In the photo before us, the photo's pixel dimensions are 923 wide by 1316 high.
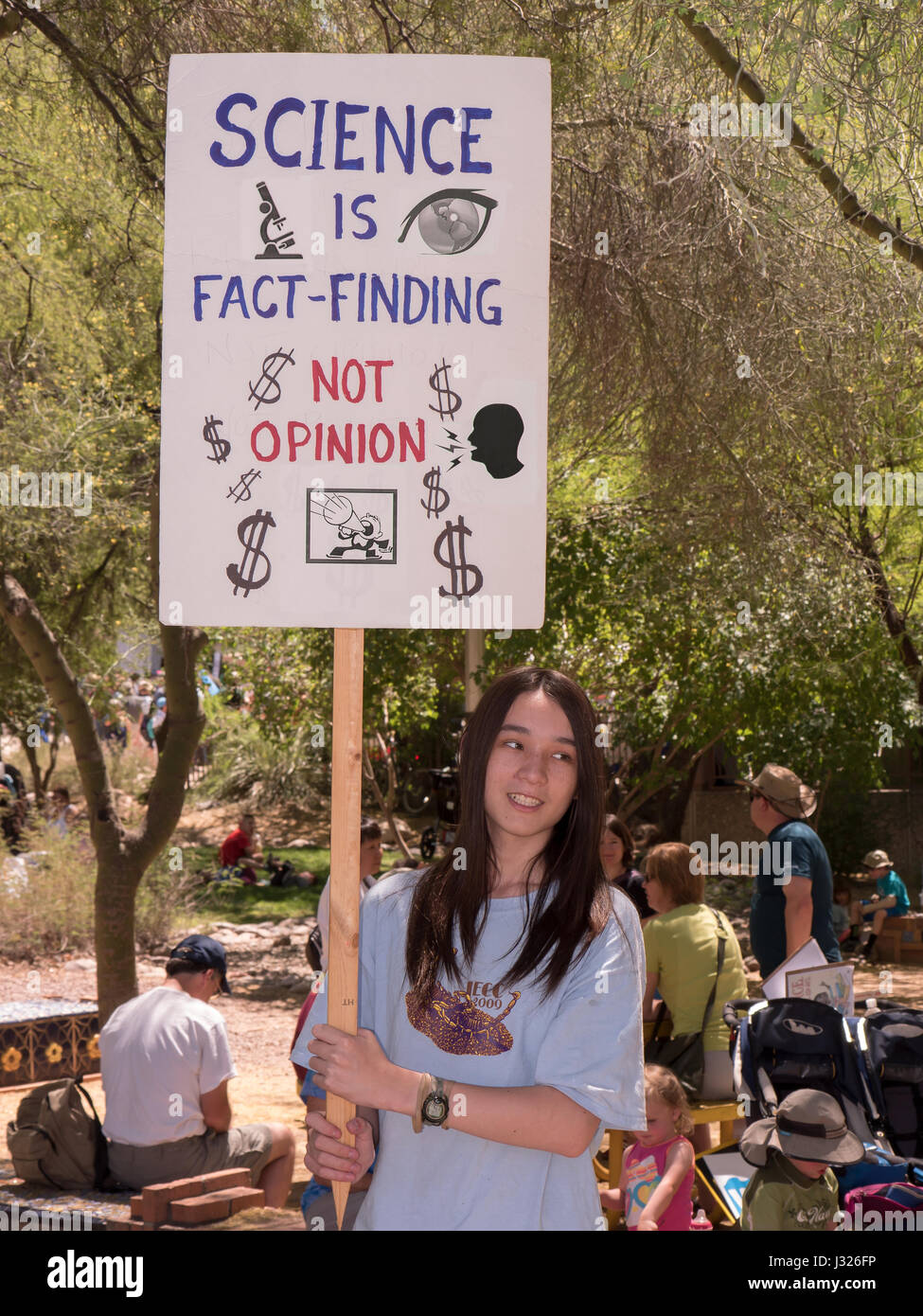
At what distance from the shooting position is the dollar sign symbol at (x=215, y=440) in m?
2.50

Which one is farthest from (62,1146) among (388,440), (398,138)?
(398,138)

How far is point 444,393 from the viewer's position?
2.52 meters

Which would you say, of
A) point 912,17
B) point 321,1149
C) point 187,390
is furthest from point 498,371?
point 912,17

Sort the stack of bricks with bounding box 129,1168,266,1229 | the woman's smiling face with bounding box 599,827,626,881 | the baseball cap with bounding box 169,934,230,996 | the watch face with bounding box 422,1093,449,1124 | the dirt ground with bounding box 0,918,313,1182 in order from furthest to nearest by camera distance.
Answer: the dirt ground with bounding box 0,918,313,1182
the woman's smiling face with bounding box 599,827,626,881
the baseball cap with bounding box 169,934,230,996
the stack of bricks with bounding box 129,1168,266,1229
the watch face with bounding box 422,1093,449,1124

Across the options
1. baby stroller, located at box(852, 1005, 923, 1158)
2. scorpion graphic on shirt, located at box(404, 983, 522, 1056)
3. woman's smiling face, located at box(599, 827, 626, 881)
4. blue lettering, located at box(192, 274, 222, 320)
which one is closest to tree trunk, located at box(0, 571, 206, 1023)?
woman's smiling face, located at box(599, 827, 626, 881)

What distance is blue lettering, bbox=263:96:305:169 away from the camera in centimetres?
258

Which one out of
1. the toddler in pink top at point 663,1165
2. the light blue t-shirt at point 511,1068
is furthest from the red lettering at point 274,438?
the toddler in pink top at point 663,1165

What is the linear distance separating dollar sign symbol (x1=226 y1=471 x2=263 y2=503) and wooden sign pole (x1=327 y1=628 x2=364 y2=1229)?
1.00 ft

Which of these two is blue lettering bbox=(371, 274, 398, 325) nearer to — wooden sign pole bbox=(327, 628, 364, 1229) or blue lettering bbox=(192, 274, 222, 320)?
blue lettering bbox=(192, 274, 222, 320)

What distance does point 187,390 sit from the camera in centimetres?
250

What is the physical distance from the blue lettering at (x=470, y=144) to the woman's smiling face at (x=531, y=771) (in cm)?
105

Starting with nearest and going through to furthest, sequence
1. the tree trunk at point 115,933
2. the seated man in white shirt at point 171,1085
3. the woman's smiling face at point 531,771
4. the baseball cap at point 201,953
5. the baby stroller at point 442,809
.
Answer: the woman's smiling face at point 531,771 → the seated man in white shirt at point 171,1085 → the baseball cap at point 201,953 → the tree trunk at point 115,933 → the baby stroller at point 442,809

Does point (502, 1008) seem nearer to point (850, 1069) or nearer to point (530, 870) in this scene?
point (530, 870)

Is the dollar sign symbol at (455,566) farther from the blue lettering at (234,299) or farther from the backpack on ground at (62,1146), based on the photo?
the backpack on ground at (62,1146)
